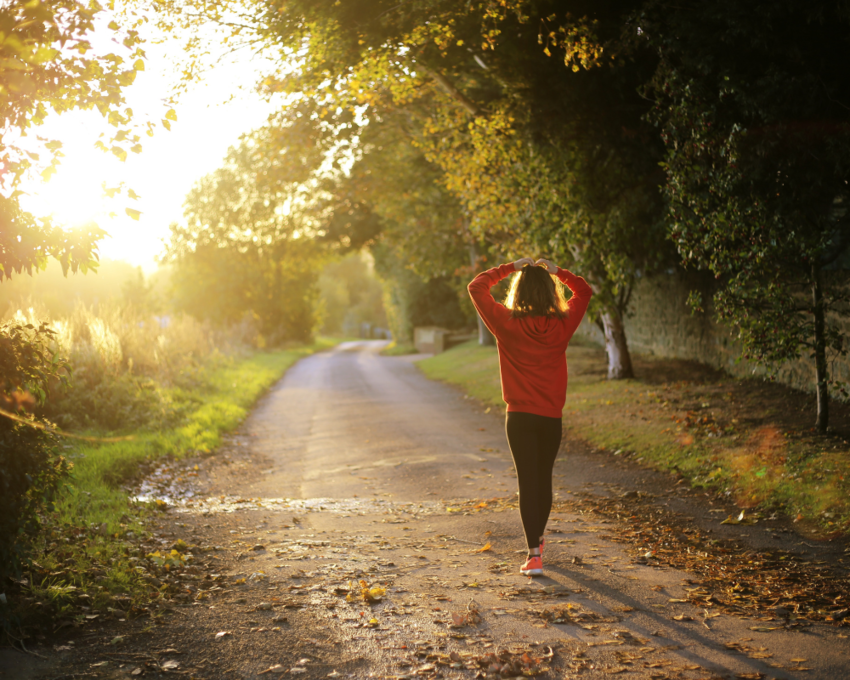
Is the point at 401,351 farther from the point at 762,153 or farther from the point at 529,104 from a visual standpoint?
the point at 762,153

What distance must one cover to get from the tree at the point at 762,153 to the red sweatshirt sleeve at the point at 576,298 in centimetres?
384

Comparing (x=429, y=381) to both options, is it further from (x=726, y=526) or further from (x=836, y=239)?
(x=726, y=526)

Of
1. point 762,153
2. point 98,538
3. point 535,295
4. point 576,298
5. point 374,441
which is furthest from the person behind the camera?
point 374,441

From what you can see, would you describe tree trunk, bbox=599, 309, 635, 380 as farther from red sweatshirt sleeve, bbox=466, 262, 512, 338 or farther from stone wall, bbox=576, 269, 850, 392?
red sweatshirt sleeve, bbox=466, 262, 512, 338

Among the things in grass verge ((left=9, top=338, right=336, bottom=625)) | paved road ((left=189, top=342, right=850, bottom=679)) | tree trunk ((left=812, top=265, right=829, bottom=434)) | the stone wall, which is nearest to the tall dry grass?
grass verge ((left=9, top=338, right=336, bottom=625))

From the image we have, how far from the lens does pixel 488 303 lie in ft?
17.8

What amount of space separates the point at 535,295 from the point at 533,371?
56cm

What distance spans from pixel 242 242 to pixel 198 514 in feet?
119

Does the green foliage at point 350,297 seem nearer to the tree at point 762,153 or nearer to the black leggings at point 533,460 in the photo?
the tree at point 762,153

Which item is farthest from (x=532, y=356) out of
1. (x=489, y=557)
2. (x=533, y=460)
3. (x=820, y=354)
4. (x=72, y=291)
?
(x=72, y=291)

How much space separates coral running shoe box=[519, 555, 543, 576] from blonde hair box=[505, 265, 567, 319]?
69.9 inches

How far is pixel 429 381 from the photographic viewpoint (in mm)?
23047

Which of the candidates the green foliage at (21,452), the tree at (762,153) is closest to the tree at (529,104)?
the tree at (762,153)

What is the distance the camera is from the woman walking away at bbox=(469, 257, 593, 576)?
5.35 metres
